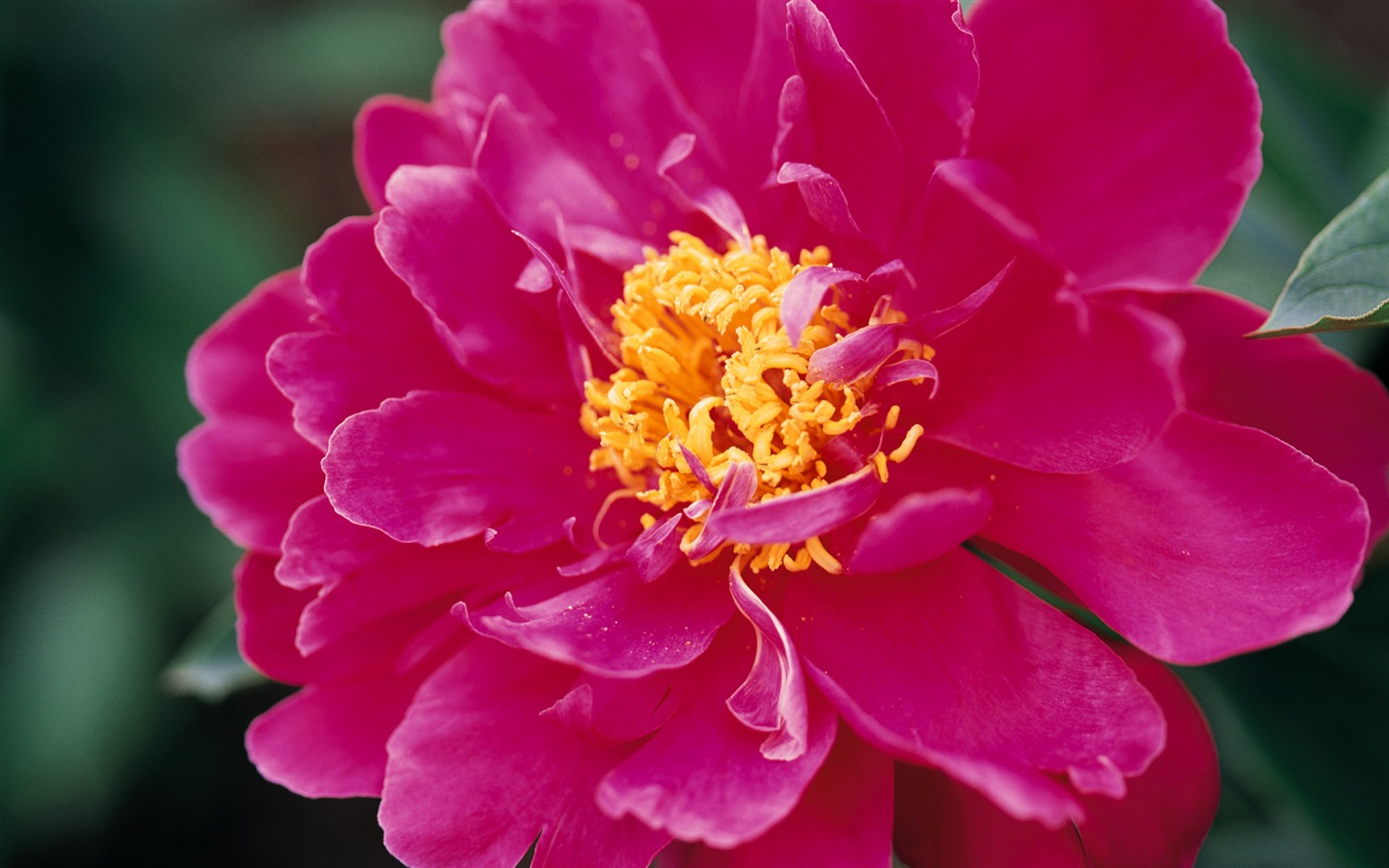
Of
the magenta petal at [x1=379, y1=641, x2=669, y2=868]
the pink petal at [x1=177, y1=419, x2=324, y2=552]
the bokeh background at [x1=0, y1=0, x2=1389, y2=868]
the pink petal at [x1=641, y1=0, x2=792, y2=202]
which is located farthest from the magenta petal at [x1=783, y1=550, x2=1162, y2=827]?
the bokeh background at [x1=0, y1=0, x2=1389, y2=868]

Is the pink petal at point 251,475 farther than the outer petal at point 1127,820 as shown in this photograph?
Yes

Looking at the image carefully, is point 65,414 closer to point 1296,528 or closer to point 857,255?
point 857,255

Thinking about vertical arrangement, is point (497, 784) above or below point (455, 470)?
below

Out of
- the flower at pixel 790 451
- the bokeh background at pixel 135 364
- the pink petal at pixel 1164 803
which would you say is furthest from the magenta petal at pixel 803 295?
the bokeh background at pixel 135 364

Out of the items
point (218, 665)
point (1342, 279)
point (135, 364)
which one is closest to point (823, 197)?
point (1342, 279)

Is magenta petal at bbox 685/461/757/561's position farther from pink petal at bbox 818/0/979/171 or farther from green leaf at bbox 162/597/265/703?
green leaf at bbox 162/597/265/703

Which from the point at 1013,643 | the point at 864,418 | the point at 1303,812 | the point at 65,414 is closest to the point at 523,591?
the point at 864,418

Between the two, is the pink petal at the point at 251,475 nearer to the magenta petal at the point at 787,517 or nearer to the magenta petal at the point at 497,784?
the magenta petal at the point at 497,784

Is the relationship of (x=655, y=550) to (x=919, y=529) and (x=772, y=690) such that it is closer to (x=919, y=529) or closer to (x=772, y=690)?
(x=772, y=690)
